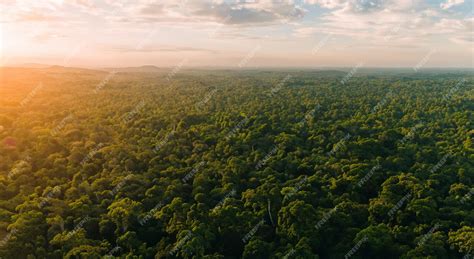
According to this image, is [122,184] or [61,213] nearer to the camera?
[61,213]

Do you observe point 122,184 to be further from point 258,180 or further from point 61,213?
point 258,180

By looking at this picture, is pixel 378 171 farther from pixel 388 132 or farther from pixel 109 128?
pixel 109 128

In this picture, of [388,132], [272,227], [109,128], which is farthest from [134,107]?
[272,227]

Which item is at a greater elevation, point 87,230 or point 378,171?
point 378,171

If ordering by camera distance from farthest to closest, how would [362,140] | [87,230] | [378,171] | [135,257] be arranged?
[362,140], [378,171], [87,230], [135,257]

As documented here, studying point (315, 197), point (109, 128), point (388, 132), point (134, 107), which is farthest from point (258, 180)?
point (134, 107)

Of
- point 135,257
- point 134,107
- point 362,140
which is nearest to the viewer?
point 135,257
